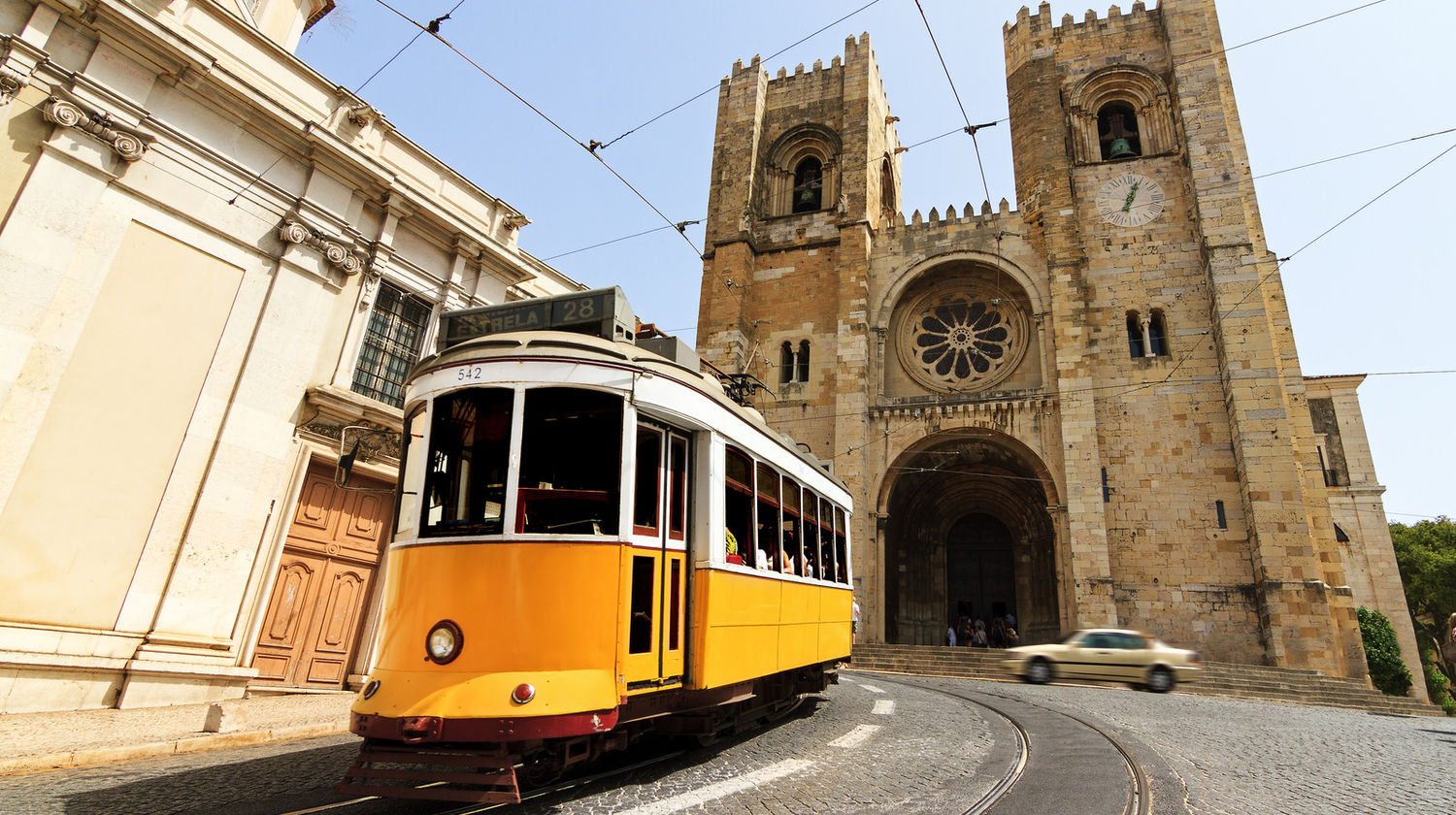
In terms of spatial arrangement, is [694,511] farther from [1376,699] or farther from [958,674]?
[1376,699]

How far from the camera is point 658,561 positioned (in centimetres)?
441

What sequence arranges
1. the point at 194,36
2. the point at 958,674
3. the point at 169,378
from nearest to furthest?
the point at 169,378 → the point at 194,36 → the point at 958,674

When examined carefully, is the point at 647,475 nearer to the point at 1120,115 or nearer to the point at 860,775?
the point at 860,775

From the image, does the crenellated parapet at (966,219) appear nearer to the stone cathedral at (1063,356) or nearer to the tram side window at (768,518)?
the stone cathedral at (1063,356)

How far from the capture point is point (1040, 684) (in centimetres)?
1288

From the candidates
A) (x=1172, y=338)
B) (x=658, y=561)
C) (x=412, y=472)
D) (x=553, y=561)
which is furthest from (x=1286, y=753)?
(x=1172, y=338)

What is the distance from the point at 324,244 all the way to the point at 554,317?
5819mm

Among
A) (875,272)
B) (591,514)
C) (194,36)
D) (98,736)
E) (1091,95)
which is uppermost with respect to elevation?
(1091,95)

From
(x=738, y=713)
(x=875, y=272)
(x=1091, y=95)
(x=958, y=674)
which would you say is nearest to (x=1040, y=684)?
(x=958, y=674)

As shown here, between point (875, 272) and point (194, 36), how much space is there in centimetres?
1795

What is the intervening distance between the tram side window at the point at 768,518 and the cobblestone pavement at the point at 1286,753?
125 inches

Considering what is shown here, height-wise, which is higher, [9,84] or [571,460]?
[9,84]

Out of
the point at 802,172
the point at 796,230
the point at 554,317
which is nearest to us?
the point at 554,317

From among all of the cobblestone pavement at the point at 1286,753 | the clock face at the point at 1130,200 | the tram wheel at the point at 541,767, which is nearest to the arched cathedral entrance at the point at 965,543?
the clock face at the point at 1130,200
